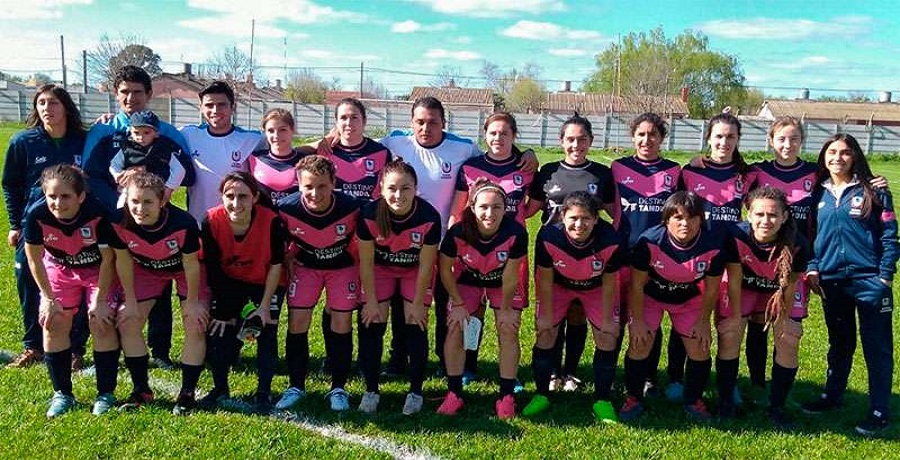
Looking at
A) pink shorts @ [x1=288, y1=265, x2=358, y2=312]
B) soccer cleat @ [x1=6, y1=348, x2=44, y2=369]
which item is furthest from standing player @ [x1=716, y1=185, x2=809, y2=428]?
soccer cleat @ [x1=6, y1=348, x2=44, y2=369]

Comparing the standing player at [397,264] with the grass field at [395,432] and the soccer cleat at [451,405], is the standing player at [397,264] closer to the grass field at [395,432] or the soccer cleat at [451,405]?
the soccer cleat at [451,405]

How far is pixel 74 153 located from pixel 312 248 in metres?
1.83

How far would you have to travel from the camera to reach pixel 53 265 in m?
3.93

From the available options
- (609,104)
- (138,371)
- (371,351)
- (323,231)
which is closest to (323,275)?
(323,231)

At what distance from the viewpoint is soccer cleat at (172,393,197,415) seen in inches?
150

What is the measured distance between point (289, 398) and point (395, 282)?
939mm

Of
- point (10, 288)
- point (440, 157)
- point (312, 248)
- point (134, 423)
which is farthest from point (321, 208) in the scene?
point (10, 288)

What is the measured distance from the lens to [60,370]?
3850mm

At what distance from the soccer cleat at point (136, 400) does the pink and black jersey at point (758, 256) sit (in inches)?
136

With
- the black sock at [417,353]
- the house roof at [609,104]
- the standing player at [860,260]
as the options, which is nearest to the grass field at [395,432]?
the black sock at [417,353]

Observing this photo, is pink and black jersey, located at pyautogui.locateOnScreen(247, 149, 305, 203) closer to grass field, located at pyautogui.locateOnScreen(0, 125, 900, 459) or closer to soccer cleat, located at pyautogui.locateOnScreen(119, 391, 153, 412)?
grass field, located at pyautogui.locateOnScreen(0, 125, 900, 459)

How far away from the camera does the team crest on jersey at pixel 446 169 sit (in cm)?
465

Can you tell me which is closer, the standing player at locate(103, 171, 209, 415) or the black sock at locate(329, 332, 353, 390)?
the standing player at locate(103, 171, 209, 415)

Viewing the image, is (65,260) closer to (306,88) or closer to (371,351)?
(371,351)
